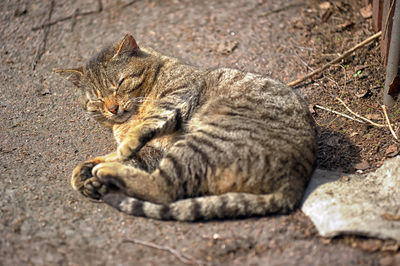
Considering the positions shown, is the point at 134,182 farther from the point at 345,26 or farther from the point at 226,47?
the point at 345,26

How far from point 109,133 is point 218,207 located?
1.96 m

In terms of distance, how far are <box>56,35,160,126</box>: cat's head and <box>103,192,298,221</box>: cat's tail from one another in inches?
44.7

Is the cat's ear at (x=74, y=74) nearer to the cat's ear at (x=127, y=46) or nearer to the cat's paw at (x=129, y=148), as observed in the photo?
the cat's ear at (x=127, y=46)

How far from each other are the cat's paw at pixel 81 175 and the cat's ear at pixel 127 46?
1.07m

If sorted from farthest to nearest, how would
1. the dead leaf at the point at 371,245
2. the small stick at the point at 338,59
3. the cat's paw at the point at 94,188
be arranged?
the small stick at the point at 338,59, the cat's paw at the point at 94,188, the dead leaf at the point at 371,245

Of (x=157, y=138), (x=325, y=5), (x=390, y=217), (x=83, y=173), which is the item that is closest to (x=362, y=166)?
(x=390, y=217)

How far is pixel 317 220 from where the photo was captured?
132 inches

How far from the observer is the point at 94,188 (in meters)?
3.73

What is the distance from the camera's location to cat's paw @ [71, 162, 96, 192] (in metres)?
3.85

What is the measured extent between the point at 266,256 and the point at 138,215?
102cm

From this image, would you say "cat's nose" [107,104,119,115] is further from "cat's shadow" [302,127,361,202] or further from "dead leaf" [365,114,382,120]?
"dead leaf" [365,114,382,120]

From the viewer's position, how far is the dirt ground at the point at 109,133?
A: 3.16 metres

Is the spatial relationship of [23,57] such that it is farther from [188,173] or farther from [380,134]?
[380,134]

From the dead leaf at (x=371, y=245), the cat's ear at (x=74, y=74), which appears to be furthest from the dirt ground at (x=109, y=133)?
the cat's ear at (x=74, y=74)
